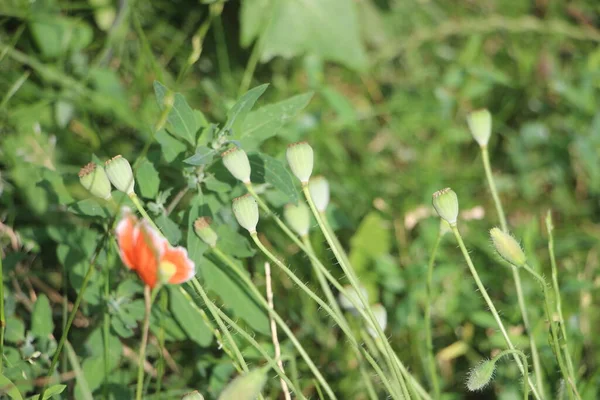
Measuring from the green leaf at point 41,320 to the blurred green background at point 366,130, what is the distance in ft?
0.11

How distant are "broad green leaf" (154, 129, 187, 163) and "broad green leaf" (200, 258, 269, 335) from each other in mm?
165

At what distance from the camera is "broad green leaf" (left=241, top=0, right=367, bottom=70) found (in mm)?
1784

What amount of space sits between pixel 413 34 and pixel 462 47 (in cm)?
17

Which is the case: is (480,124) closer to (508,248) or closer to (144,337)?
(508,248)

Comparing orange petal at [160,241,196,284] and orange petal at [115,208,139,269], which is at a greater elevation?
orange petal at [115,208,139,269]

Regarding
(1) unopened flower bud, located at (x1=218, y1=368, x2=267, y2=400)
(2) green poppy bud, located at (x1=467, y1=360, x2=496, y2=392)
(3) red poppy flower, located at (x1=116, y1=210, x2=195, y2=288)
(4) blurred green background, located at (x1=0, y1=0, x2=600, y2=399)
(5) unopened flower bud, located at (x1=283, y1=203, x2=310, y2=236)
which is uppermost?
(3) red poppy flower, located at (x1=116, y1=210, x2=195, y2=288)

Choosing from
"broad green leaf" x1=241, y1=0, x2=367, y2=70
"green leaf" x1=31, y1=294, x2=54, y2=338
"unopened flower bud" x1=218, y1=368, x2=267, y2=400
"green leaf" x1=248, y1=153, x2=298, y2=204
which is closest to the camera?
"unopened flower bud" x1=218, y1=368, x2=267, y2=400

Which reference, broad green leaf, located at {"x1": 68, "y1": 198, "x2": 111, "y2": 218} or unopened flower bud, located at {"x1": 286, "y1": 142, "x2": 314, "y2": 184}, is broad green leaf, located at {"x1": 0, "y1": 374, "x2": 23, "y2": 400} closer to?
broad green leaf, located at {"x1": 68, "y1": 198, "x2": 111, "y2": 218}

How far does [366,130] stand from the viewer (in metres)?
1.94

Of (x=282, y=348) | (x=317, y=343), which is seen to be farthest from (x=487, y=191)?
(x=282, y=348)

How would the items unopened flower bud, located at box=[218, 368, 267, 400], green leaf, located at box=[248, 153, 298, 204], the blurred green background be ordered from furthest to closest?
the blurred green background → green leaf, located at box=[248, 153, 298, 204] → unopened flower bud, located at box=[218, 368, 267, 400]

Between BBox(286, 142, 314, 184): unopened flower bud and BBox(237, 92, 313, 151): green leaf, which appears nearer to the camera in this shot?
BBox(286, 142, 314, 184): unopened flower bud

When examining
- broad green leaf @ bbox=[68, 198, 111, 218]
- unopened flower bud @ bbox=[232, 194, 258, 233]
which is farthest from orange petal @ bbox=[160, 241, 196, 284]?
broad green leaf @ bbox=[68, 198, 111, 218]

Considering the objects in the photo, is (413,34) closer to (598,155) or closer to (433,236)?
(598,155)
